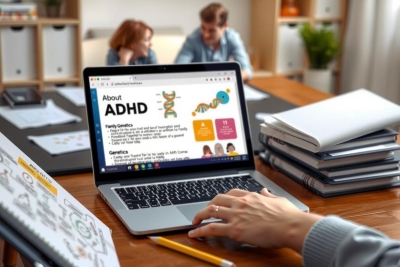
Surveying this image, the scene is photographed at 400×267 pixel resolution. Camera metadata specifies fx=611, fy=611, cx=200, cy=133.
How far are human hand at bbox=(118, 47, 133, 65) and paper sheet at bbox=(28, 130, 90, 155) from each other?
983 mm

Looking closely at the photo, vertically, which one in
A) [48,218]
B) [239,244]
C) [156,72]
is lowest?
[239,244]

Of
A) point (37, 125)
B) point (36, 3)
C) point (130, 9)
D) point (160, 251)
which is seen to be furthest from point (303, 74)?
point (160, 251)

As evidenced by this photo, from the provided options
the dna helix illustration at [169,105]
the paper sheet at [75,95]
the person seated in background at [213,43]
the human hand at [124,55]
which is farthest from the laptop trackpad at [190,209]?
the person seated in background at [213,43]

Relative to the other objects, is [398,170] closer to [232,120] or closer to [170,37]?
[232,120]

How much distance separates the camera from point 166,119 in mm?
1355

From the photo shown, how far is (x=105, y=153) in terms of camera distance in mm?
1290

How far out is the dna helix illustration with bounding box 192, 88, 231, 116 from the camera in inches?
54.6

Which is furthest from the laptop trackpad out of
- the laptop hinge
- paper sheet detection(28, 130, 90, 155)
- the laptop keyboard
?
paper sheet detection(28, 130, 90, 155)

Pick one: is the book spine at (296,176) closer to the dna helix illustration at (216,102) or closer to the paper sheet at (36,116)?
the dna helix illustration at (216,102)

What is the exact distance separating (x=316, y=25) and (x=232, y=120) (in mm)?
3087

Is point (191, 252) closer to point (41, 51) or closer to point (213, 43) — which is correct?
point (213, 43)

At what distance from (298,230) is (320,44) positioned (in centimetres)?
321

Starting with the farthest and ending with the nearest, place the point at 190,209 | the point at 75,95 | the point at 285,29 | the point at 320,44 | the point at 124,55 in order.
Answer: the point at 285,29 < the point at 320,44 < the point at 124,55 < the point at 75,95 < the point at 190,209

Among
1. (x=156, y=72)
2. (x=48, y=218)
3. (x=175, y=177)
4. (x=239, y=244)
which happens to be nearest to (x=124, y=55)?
(x=156, y=72)
